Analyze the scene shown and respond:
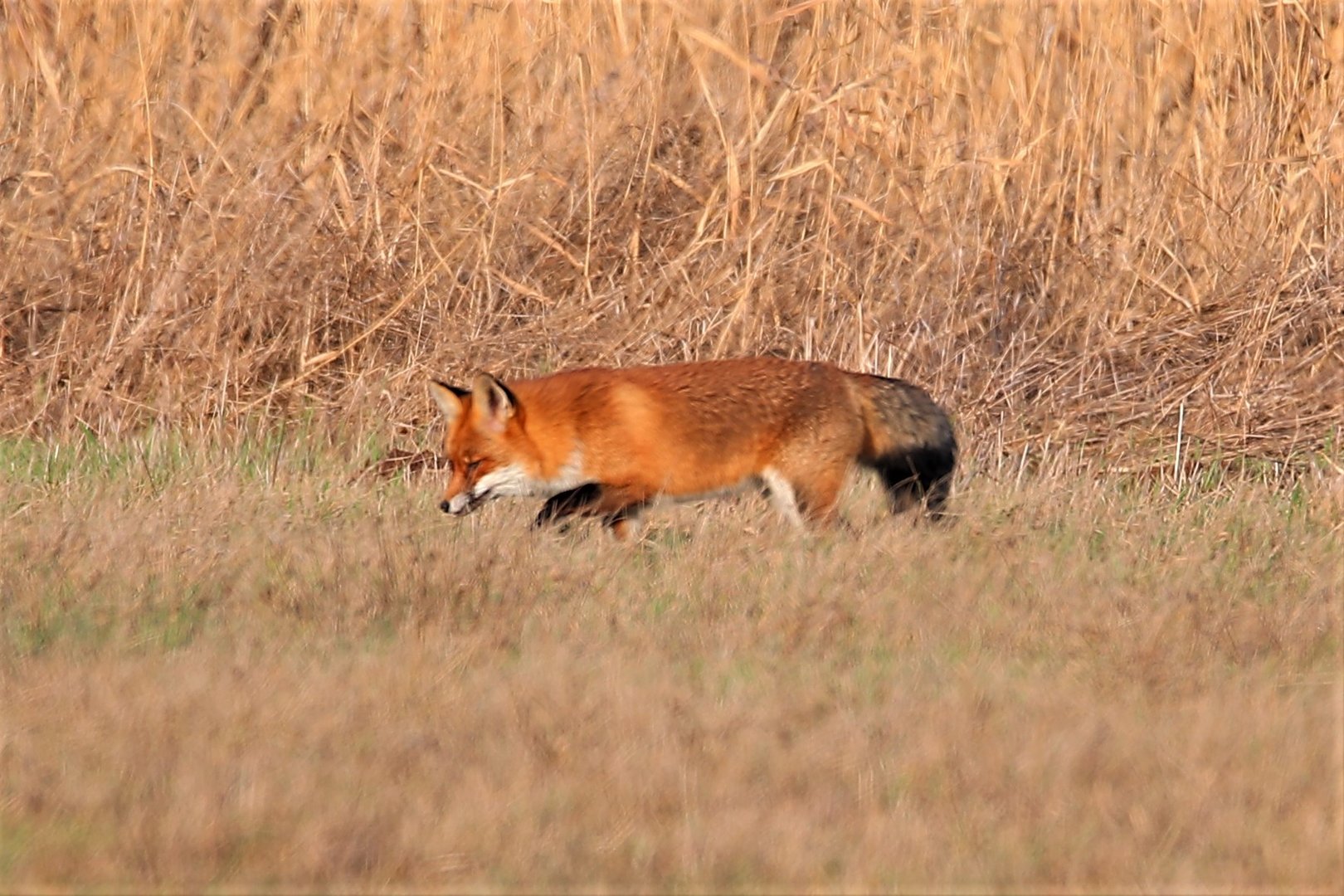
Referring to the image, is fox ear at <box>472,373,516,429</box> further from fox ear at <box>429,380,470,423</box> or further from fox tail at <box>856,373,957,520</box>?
fox tail at <box>856,373,957,520</box>

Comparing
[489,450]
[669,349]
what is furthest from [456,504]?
[669,349]

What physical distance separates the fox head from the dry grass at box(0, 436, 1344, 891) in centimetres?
23

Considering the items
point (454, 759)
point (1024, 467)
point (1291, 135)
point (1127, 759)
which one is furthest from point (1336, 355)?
point (454, 759)

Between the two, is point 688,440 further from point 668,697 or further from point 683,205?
point 668,697

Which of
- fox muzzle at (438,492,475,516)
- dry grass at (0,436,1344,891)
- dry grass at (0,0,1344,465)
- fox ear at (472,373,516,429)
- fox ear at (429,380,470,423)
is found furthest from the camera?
dry grass at (0,0,1344,465)

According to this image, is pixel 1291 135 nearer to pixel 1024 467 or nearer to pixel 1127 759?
pixel 1024 467

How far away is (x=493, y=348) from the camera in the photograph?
781 centimetres

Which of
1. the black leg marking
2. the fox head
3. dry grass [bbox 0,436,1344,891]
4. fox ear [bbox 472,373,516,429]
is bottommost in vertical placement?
the black leg marking

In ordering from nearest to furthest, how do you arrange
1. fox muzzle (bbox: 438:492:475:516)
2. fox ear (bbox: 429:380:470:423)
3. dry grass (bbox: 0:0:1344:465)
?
fox muzzle (bbox: 438:492:475:516) < fox ear (bbox: 429:380:470:423) < dry grass (bbox: 0:0:1344:465)

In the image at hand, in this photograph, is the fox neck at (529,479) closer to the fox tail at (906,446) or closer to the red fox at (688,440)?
the red fox at (688,440)

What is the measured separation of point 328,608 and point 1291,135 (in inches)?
210

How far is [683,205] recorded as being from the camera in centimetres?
820

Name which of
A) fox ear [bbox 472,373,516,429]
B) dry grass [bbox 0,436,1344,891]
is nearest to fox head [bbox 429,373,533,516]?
fox ear [bbox 472,373,516,429]

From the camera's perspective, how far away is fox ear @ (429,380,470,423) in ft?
21.4
